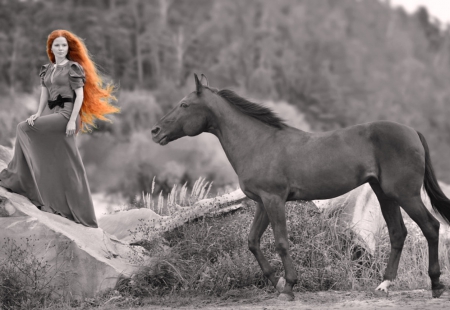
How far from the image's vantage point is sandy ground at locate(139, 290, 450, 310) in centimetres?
686

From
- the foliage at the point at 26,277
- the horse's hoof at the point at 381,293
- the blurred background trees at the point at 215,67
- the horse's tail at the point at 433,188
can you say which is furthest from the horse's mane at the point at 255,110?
the blurred background trees at the point at 215,67

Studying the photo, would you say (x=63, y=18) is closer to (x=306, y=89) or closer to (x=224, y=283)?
(x=306, y=89)

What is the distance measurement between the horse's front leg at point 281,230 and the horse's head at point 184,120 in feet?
3.97

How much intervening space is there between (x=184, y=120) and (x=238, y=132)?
63cm

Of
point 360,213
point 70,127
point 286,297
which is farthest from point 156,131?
point 360,213

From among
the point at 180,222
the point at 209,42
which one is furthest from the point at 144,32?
the point at 180,222

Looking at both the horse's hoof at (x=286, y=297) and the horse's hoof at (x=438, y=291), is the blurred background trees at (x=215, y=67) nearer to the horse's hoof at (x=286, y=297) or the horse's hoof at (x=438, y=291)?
the horse's hoof at (x=286, y=297)

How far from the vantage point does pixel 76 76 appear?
27.8ft

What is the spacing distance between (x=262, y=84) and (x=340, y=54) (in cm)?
1847

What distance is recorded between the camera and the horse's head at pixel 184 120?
772cm

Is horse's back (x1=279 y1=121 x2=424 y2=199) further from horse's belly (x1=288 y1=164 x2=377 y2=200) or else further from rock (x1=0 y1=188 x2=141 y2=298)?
rock (x1=0 y1=188 x2=141 y2=298)

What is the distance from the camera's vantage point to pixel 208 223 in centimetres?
912

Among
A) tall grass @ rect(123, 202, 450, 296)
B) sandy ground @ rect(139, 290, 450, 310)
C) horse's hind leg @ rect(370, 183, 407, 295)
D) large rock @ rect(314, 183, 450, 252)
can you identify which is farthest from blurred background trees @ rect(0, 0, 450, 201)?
horse's hind leg @ rect(370, 183, 407, 295)

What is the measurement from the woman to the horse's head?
1.35m
